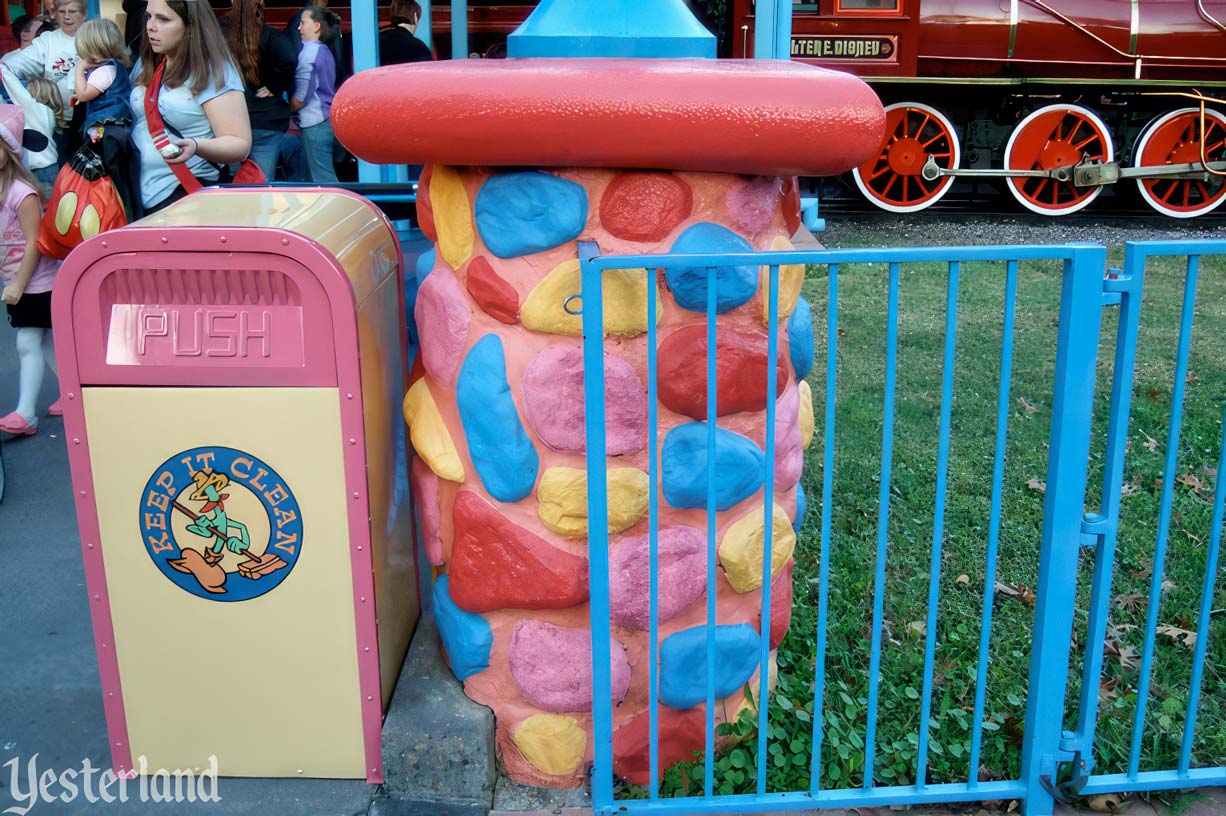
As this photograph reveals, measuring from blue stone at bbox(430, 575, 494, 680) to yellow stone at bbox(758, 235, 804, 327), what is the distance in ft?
2.96

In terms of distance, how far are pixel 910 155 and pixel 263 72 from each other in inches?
247

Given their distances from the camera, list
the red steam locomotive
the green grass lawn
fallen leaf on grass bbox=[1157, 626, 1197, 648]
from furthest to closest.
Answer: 1. the red steam locomotive
2. fallen leaf on grass bbox=[1157, 626, 1197, 648]
3. the green grass lawn

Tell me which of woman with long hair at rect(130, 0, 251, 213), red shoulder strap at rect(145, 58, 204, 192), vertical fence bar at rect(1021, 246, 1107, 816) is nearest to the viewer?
vertical fence bar at rect(1021, 246, 1107, 816)

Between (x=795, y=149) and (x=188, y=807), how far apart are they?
1857 millimetres

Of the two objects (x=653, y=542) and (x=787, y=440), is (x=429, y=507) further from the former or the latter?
(x=787, y=440)

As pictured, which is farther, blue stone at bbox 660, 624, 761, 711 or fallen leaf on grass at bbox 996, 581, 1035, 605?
fallen leaf on grass at bbox 996, 581, 1035, 605

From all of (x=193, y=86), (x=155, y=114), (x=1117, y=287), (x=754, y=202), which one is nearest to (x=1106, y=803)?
(x=1117, y=287)

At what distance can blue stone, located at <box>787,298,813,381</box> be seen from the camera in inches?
93.1

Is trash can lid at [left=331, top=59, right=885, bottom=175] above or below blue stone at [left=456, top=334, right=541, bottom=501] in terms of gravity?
above

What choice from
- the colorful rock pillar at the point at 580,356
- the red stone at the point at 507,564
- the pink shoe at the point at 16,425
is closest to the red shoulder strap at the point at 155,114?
the pink shoe at the point at 16,425

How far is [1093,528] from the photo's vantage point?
2195mm

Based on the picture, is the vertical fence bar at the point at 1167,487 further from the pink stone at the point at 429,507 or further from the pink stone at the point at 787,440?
the pink stone at the point at 429,507

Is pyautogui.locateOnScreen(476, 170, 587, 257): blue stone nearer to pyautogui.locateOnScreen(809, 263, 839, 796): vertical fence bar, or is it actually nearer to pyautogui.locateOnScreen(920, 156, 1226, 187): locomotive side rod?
pyautogui.locateOnScreen(809, 263, 839, 796): vertical fence bar

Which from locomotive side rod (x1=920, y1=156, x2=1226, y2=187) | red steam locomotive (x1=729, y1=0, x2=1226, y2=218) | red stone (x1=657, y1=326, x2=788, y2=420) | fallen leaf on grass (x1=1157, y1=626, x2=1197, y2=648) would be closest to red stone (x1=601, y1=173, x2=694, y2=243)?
red stone (x1=657, y1=326, x2=788, y2=420)
